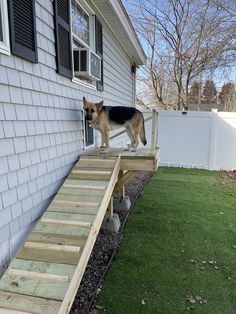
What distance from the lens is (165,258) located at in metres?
3.63

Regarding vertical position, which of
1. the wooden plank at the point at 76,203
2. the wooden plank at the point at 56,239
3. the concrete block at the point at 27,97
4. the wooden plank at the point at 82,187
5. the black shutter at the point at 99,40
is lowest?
the wooden plank at the point at 56,239

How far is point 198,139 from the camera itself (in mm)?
9938

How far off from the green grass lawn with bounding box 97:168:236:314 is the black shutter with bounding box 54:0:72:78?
2539 mm

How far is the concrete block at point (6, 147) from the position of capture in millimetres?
2156

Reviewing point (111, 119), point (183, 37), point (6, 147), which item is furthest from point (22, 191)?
point (183, 37)

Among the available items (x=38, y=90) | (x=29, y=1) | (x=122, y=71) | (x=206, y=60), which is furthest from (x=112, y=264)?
(x=206, y=60)

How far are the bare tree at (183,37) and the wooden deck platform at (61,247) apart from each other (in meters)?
10.8

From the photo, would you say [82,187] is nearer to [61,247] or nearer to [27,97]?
[61,247]

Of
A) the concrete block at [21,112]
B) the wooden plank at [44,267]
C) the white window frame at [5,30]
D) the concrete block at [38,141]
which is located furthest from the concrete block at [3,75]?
the wooden plank at [44,267]

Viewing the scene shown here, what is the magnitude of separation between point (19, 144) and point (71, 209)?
914mm

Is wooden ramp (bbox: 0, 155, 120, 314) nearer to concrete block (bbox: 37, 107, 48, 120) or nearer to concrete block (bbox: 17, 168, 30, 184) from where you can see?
concrete block (bbox: 17, 168, 30, 184)

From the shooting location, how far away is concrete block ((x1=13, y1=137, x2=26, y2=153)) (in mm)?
2354

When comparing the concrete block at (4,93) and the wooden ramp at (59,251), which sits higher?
the concrete block at (4,93)

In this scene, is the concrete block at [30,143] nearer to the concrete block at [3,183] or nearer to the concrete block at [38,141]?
the concrete block at [38,141]
